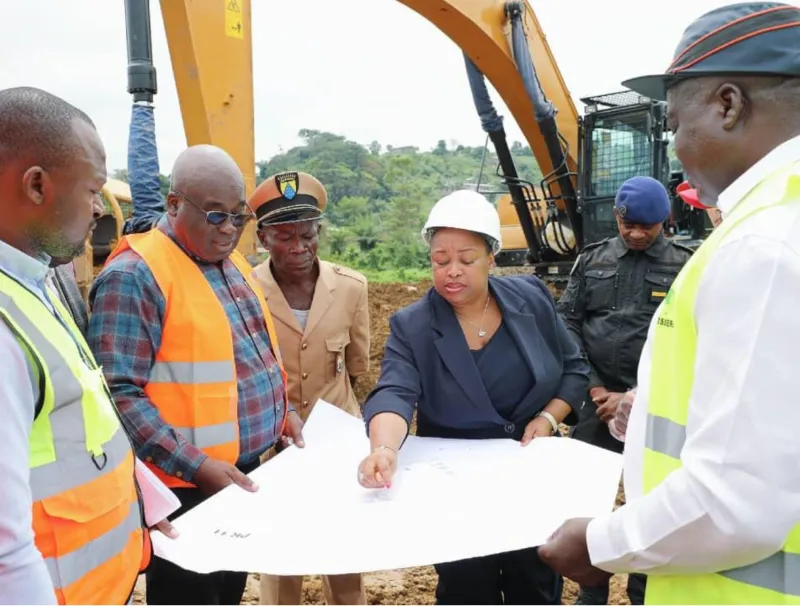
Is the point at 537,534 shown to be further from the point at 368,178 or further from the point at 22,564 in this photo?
the point at 368,178

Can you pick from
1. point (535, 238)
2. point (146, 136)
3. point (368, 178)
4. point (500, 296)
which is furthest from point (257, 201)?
point (368, 178)

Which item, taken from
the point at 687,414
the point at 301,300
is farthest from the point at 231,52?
the point at 687,414

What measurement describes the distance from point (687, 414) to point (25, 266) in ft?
4.06

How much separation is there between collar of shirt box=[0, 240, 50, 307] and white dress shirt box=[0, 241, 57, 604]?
0.61ft

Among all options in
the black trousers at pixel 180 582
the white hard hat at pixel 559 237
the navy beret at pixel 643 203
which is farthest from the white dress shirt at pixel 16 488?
the white hard hat at pixel 559 237

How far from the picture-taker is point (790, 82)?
3.47ft

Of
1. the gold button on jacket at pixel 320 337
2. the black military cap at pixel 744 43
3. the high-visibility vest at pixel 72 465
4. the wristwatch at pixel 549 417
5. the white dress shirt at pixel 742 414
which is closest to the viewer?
the white dress shirt at pixel 742 414

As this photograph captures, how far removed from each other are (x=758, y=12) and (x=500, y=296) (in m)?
1.37

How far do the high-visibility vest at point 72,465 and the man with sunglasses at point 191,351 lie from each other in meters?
0.52

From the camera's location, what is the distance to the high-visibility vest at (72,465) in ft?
4.04

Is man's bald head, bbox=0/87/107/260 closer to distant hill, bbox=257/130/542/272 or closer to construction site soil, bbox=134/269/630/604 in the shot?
construction site soil, bbox=134/269/630/604

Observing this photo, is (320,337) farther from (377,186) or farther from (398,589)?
(377,186)

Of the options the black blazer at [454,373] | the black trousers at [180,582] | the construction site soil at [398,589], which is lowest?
the construction site soil at [398,589]

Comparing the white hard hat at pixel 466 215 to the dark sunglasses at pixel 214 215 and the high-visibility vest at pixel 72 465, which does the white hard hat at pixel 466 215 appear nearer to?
the dark sunglasses at pixel 214 215
